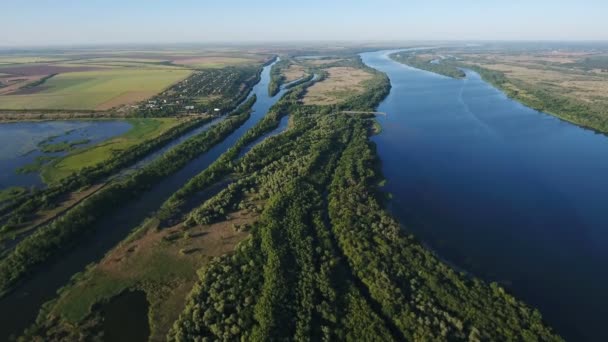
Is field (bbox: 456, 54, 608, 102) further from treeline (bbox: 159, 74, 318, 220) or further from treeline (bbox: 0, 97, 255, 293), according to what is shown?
treeline (bbox: 0, 97, 255, 293)

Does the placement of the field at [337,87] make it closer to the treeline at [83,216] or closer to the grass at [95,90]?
the grass at [95,90]

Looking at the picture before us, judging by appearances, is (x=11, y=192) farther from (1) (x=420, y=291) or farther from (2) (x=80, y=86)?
(2) (x=80, y=86)

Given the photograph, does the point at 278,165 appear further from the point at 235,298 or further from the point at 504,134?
the point at 504,134

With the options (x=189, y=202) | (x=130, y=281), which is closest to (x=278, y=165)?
(x=189, y=202)

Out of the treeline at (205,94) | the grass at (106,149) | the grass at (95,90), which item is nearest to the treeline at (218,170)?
the treeline at (205,94)

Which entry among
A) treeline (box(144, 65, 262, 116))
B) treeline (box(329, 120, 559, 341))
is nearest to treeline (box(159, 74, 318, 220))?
treeline (box(144, 65, 262, 116))

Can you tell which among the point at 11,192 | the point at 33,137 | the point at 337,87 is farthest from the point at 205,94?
the point at 11,192
